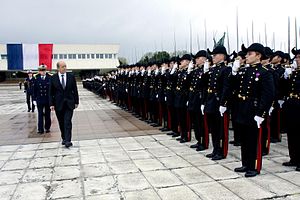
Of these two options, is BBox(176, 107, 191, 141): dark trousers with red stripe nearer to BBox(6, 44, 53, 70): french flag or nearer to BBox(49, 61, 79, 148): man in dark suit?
BBox(49, 61, 79, 148): man in dark suit

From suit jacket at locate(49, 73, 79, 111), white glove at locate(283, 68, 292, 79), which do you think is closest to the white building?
suit jacket at locate(49, 73, 79, 111)

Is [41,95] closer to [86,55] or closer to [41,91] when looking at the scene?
[41,91]

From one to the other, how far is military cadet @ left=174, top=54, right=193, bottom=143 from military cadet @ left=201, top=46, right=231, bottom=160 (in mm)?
1192

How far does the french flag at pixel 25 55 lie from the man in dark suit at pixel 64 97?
166ft

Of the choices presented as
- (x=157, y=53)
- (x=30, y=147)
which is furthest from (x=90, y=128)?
(x=157, y=53)

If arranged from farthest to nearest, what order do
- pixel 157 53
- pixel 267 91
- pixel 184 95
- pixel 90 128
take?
pixel 157 53
pixel 90 128
pixel 184 95
pixel 267 91

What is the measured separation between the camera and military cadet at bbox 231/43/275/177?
4473 mm

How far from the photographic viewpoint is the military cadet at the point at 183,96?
7.00 meters

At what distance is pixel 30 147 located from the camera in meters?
7.08

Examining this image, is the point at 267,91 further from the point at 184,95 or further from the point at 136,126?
the point at 136,126

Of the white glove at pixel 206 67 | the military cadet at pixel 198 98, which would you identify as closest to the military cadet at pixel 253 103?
the white glove at pixel 206 67

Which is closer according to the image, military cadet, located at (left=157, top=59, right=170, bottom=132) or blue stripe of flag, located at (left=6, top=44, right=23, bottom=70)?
military cadet, located at (left=157, top=59, right=170, bottom=132)

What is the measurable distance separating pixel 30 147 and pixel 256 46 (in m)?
5.03

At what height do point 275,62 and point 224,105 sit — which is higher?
point 275,62
